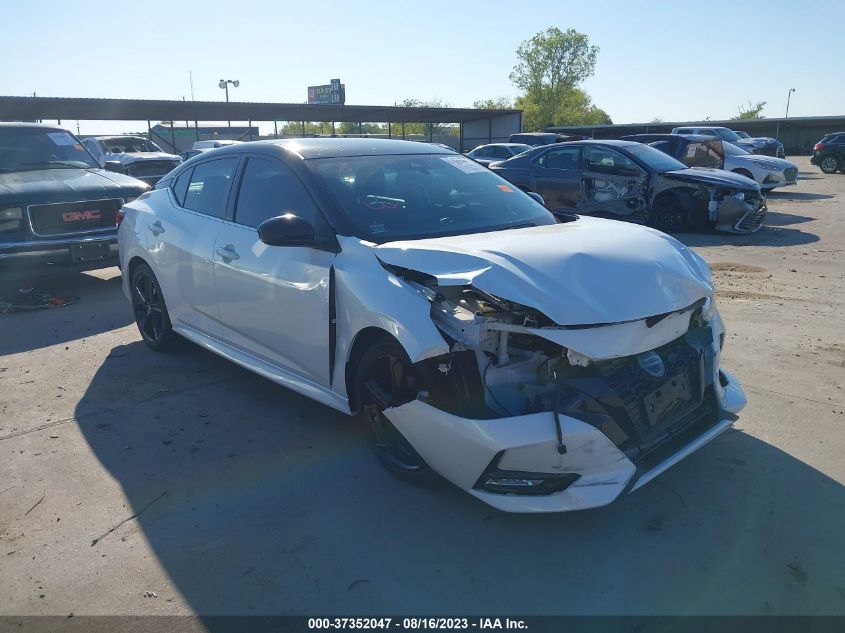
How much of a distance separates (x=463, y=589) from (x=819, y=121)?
1931 inches

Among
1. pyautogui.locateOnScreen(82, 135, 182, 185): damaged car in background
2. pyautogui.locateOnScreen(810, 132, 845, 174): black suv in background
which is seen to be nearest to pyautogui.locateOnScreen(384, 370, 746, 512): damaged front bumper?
pyautogui.locateOnScreen(82, 135, 182, 185): damaged car in background

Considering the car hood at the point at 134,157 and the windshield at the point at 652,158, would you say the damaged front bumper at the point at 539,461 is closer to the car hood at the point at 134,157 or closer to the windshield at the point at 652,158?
the windshield at the point at 652,158

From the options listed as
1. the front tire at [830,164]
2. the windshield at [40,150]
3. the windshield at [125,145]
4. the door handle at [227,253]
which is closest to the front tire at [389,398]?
the door handle at [227,253]

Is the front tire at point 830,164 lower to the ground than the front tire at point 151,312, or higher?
higher

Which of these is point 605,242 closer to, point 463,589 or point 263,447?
point 463,589

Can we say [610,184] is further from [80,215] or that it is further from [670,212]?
[80,215]

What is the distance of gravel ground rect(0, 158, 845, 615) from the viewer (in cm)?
273

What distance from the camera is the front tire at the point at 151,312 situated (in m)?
5.58

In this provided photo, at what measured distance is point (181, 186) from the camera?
5.44 m

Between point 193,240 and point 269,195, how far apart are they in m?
0.91

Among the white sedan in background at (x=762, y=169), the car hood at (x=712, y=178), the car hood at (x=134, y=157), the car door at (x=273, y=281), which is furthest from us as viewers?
the white sedan in background at (x=762, y=169)

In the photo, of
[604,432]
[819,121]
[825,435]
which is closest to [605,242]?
[604,432]

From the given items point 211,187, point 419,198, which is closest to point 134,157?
point 211,187

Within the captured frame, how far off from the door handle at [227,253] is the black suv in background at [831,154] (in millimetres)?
27386
